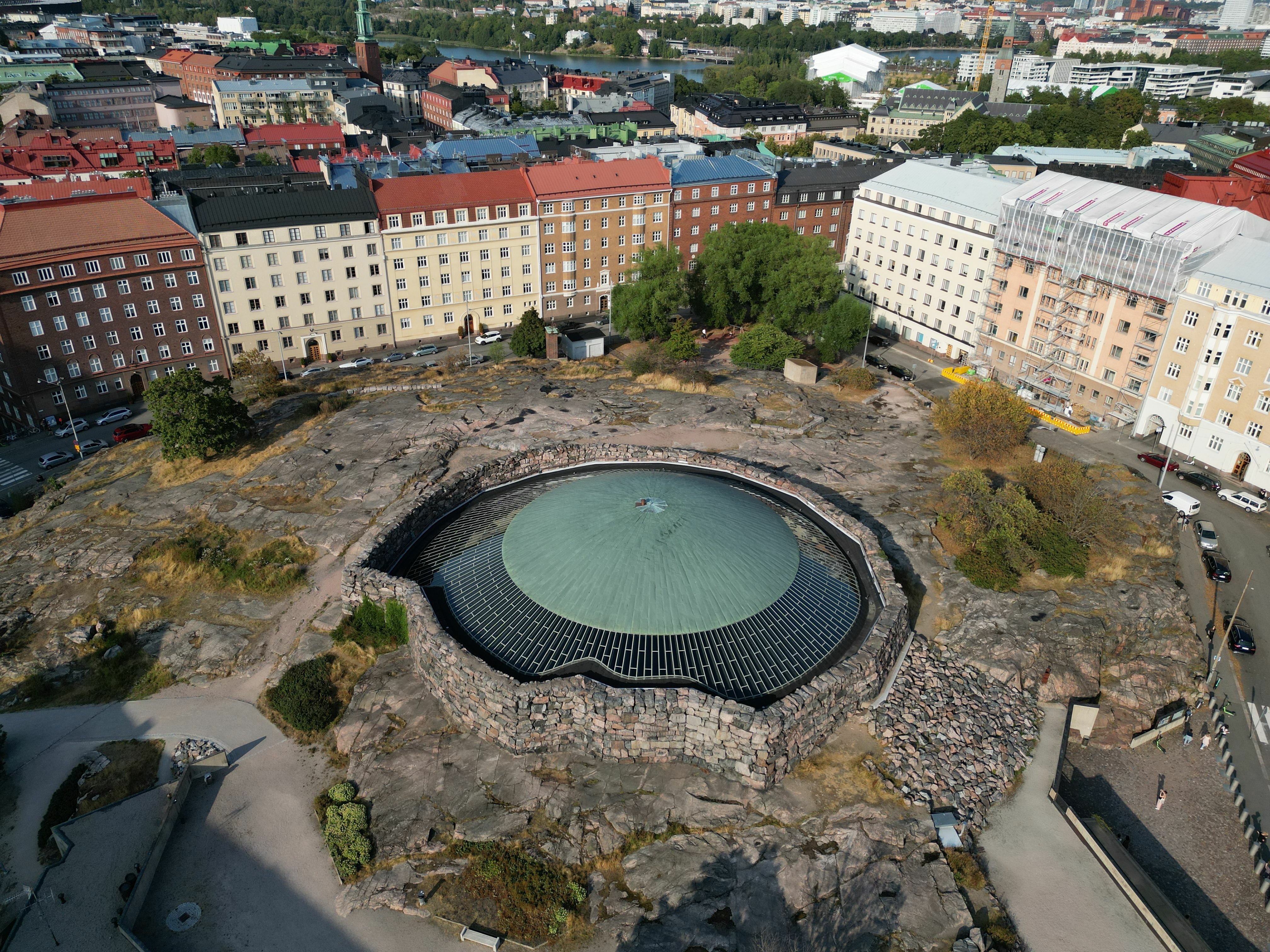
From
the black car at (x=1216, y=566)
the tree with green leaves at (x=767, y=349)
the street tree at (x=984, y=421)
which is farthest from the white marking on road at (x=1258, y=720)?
the tree with green leaves at (x=767, y=349)

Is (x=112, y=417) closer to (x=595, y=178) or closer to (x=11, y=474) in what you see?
(x=11, y=474)

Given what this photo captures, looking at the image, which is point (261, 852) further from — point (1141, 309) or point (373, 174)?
point (373, 174)

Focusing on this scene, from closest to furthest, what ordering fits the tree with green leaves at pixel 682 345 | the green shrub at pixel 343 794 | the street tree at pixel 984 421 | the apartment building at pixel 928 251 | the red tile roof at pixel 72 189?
the green shrub at pixel 343 794 < the street tree at pixel 984 421 < the tree with green leaves at pixel 682 345 < the apartment building at pixel 928 251 < the red tile roof at pixel 72 189

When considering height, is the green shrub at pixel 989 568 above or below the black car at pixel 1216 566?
above

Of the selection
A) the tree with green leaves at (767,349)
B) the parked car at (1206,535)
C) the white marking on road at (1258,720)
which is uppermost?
the tree with green leaves at (767,349)

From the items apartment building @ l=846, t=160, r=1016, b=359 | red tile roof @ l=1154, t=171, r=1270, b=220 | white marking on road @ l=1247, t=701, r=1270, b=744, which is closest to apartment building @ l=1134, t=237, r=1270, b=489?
red tile roof @ l=1154, t=171, r=1270, b=220

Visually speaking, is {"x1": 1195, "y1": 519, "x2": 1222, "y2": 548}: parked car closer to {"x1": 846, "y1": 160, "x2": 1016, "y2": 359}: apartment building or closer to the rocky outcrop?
the rocky outcrop

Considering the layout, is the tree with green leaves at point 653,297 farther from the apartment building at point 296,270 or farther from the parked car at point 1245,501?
the parked car at point 1245,501

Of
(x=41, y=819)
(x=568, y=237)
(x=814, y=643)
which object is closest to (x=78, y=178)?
(x=568, y=237)
